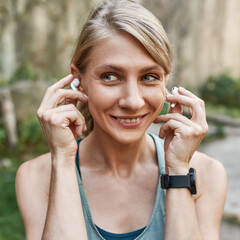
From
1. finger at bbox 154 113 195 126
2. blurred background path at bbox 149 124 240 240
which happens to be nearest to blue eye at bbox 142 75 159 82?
finger at bbox 154 113 195 126

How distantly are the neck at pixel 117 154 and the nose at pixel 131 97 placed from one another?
0.42 metres

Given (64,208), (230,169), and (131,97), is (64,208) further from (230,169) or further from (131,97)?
(230,169)

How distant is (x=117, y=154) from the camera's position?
7.43ft

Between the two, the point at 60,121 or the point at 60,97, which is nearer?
the point at 60,121

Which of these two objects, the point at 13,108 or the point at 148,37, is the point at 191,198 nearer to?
the point at 148,37

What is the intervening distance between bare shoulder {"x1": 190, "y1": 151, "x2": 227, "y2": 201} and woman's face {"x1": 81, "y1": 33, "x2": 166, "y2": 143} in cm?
42

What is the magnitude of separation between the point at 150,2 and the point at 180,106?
9.89 metres

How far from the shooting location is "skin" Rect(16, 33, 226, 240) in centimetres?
187

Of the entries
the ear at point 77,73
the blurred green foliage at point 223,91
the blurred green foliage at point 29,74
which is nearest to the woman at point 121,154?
the ear at point 77,73

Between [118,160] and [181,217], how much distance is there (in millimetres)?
557

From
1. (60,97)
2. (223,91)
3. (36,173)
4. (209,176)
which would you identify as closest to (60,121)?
(60,97)

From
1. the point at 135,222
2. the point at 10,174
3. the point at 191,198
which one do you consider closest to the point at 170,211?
the point at 191,198

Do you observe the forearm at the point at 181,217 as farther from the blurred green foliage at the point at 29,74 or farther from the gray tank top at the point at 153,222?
the blurred green foliage at the point at 29,74

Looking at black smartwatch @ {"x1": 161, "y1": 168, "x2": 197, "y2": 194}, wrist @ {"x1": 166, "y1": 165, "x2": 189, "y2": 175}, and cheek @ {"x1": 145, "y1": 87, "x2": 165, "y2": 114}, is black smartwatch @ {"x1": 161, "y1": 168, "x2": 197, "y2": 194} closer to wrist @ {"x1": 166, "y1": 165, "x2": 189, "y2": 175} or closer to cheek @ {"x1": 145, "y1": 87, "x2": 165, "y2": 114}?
wrist @ {"x1": 166, "y1": 165, "x2": 189, "y2": 175}
